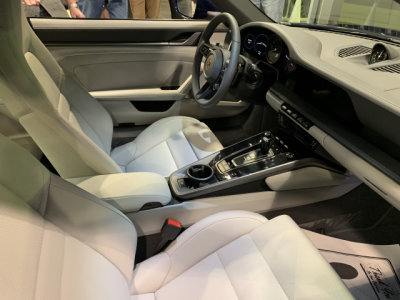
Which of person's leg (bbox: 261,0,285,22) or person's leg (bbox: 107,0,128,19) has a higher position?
person's leg (bbox: 261,0,285,22)

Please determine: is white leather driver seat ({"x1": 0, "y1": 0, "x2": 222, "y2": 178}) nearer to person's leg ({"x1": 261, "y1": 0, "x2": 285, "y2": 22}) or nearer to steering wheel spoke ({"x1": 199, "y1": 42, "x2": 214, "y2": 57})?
steering wheel spoke ({"x1": 199, "y1": 42, "x2": 214, "y2": 57})

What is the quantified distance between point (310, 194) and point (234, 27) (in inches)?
27.6

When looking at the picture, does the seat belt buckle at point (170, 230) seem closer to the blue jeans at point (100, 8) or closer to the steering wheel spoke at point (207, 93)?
the steering wheel spoke at point (207, 93)

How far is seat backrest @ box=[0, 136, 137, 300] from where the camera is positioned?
504mm

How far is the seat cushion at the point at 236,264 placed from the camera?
80cm

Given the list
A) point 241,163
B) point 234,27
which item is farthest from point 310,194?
point 234,27

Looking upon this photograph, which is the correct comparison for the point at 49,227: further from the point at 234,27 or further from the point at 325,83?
the point at 325,83

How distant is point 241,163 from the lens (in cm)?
130

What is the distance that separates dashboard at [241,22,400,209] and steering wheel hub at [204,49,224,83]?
218mm

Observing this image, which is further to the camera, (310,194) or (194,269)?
(310,194)

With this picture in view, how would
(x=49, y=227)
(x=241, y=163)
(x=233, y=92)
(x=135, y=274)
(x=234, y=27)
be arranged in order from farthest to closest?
1. (x=233, y=92)
2. (x=241, y=163)
3. (x=234, y=27)
4. (x=135, y=274)
5. (x=49, y=227)

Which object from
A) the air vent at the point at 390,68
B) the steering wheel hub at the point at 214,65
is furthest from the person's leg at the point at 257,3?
the air vent at the point at 390,68

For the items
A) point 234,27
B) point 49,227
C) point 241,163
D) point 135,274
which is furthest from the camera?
point 241,163

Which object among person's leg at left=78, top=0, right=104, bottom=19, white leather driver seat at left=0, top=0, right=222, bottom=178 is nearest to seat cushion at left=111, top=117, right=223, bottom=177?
white leather driver seat at left=0, top=0, right=222, bottom=178
